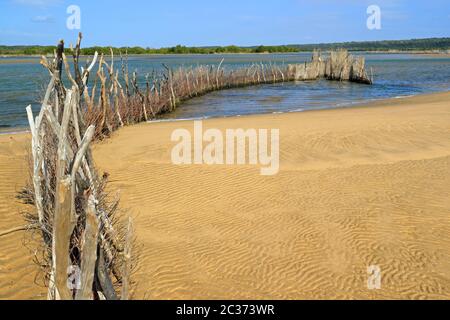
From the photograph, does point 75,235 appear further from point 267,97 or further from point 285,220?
point 267,97

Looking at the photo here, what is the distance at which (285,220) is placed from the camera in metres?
6.20

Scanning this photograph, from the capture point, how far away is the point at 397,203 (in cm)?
674

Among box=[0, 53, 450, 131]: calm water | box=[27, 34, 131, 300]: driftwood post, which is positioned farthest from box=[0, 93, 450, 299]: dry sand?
box=[0, 53, 450, 131]: calm water

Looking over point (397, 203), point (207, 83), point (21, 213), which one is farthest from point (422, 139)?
point (207, 83)

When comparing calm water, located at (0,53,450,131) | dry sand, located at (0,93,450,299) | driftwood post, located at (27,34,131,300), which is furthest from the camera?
calm water, located at (0,53,450,131)

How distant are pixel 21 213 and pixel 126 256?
10.7 feet

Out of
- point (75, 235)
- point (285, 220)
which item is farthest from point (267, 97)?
point (75, 235)

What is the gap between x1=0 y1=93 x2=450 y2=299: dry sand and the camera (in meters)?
4.58

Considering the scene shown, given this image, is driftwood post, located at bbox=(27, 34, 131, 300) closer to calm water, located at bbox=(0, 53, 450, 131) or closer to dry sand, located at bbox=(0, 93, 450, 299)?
dry sand, located at bbox=(0, 93, 450, 299)

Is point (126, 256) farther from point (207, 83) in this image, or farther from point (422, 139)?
point (207, 83)
